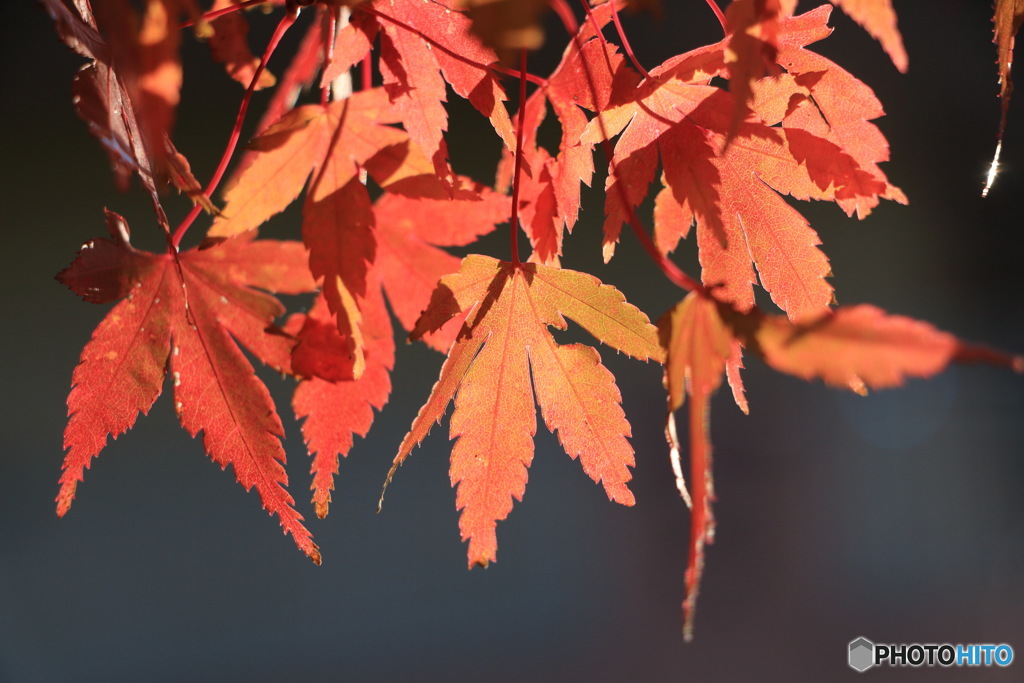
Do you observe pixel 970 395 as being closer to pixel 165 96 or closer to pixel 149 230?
pixel 149 230

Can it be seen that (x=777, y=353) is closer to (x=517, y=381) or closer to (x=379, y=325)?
(x=517, y=381)

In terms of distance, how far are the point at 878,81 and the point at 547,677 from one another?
2.89 metres

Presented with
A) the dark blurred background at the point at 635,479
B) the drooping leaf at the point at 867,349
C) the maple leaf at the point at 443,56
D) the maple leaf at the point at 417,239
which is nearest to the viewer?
the drooping leaf at the point at 867,349

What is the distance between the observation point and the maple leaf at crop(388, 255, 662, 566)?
1.25 ft

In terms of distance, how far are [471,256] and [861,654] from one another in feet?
10.6

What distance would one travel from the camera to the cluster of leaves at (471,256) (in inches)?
14.4

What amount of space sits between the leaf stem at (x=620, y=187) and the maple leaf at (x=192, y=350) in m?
0.22

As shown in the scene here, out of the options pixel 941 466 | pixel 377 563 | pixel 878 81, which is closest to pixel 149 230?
pixel 377 563

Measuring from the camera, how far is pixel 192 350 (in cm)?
43

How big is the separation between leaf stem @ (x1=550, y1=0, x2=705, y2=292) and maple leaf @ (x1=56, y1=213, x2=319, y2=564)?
217 millimetres

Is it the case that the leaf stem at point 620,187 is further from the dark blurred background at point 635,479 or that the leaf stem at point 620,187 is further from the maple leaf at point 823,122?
the dark blurred background at point 635,479

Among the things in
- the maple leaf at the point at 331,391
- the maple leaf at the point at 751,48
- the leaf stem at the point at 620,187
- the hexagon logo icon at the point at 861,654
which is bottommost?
the hexagon logo icon at the point at 861,654

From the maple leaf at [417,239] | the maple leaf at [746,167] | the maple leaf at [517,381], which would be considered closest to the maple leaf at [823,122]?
the maple leaf at [746,167]

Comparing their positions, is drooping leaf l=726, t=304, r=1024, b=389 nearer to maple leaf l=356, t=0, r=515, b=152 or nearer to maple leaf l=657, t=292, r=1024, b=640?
maple leaf l=657, t=292, r=1024, b=640
